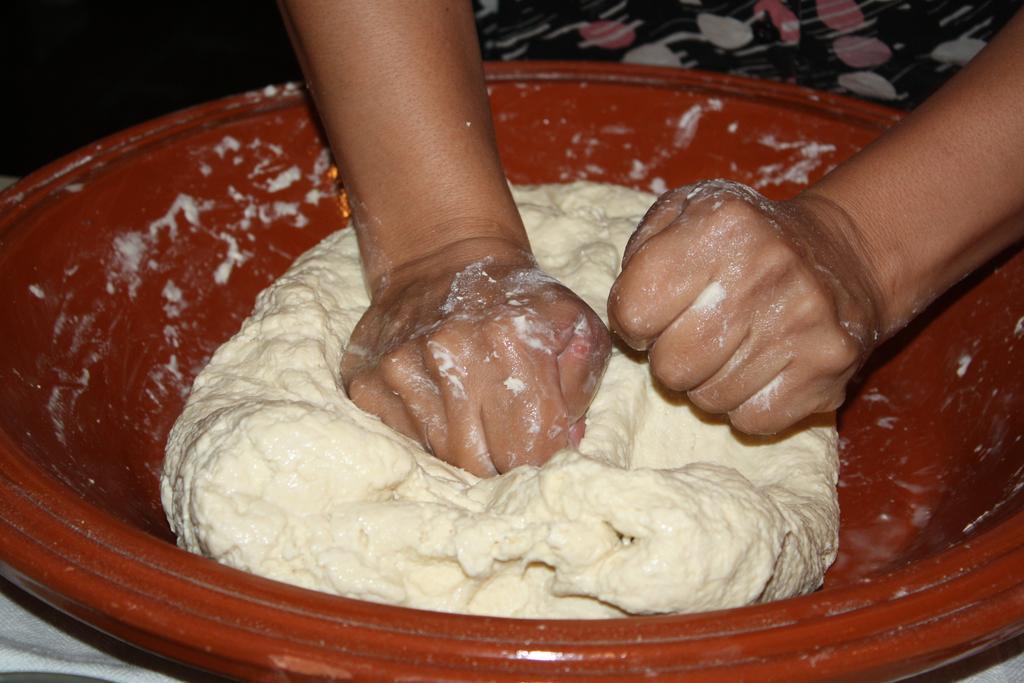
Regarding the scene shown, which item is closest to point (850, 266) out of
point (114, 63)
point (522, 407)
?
point (522, 407)

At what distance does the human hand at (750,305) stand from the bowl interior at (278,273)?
0.21 metres

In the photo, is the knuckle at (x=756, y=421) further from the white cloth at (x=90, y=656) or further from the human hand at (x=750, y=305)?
the white cloth at (x=90, y=656)

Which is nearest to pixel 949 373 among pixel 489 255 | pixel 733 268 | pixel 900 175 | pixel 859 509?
pixel 859 509

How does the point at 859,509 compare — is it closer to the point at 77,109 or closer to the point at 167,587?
the point at 167,587

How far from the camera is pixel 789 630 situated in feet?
2.21

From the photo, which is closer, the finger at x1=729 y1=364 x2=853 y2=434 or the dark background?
the finger at x1=729 y1=364 x2=853 y2=434

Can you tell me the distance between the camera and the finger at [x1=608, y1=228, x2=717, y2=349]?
90 cm

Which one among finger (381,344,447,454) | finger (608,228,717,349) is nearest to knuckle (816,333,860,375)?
finger (608,228,717,349)

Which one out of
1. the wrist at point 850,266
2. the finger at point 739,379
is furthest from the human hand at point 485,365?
the wrist at point 850,266

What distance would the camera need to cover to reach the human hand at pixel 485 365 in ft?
3.05

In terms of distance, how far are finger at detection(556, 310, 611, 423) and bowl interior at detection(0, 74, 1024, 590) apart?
34 centimetres

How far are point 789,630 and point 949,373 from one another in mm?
652

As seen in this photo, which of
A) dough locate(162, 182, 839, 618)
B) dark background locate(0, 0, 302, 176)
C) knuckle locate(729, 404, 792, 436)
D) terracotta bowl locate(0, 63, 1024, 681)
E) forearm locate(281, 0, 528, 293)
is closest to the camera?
terracotta bowl locate(0, 63, 1024, 681)

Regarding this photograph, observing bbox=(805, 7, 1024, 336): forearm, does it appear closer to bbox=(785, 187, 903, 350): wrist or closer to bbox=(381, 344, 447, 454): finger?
bbox=(785, 187, 903, 350): wrist
